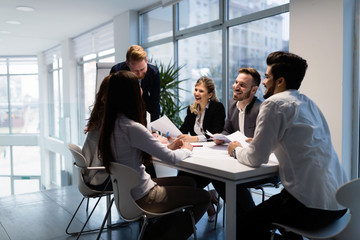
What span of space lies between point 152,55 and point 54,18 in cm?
215

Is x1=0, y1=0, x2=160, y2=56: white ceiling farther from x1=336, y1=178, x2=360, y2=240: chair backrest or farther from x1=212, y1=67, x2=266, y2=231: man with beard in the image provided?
x1=336, y1=178, x2=360, y2=240: chair backrest

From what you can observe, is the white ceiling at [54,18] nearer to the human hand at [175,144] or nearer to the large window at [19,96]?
the large window at [19,96]

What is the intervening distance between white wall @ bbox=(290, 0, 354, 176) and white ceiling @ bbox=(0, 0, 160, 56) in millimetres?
3189

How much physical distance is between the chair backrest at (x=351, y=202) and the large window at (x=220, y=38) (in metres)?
2.98

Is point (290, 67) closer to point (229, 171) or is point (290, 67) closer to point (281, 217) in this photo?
point (229, 171)

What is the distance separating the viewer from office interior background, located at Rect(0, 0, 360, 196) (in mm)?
3281

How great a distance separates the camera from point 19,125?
11.6 m

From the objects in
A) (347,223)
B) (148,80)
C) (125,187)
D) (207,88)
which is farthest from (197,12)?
(347,223)

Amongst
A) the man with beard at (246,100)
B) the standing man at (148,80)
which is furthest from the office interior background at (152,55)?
the standing man at (148,80)

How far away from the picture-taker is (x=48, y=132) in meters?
11.2

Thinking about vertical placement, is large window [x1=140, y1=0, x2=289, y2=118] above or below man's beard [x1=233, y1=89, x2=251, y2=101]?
above

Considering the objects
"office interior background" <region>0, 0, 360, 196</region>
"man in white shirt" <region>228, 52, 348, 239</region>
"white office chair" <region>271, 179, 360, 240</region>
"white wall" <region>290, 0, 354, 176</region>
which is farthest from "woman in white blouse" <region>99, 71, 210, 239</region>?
"office interior background" <region>0, 0, 360, 196</region>

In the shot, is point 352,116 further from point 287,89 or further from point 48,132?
point 48,132

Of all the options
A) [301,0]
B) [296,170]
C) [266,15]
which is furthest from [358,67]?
Answer: [296,170]
